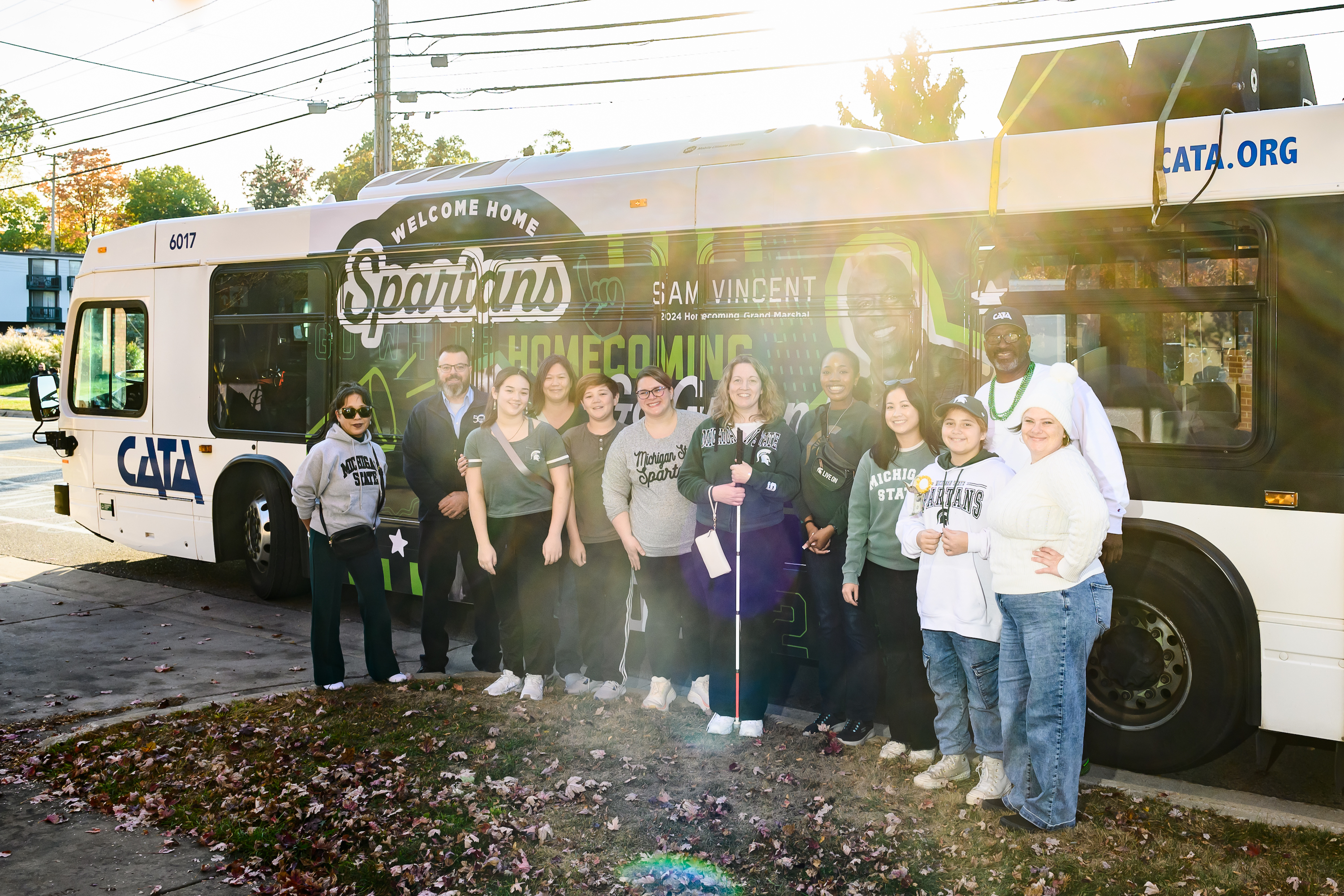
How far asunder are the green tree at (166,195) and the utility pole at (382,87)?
225 ft

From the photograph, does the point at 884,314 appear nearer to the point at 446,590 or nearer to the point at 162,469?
the point at 446,590

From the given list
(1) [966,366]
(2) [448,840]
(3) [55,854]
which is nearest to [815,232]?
(1) [966,366]

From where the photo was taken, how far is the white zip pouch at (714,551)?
589 cm

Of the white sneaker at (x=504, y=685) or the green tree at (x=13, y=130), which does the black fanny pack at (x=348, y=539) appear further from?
the green tree at (x=13, y=130)

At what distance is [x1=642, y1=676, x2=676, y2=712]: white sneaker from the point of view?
6328 millimetres

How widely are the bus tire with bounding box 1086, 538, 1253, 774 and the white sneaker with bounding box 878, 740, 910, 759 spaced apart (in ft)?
3.10

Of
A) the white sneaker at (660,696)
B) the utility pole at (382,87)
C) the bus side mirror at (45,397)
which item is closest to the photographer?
the white sneaker at (660,696)

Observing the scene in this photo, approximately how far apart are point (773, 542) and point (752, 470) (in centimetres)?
44

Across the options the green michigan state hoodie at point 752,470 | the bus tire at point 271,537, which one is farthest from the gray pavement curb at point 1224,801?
the bus tire at point 271,537

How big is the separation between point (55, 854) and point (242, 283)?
5937 mm

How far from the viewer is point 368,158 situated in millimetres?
51094

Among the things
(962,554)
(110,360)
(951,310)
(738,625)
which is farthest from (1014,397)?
(110,360)

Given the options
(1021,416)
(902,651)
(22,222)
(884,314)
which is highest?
(22,222)

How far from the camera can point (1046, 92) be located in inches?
249
